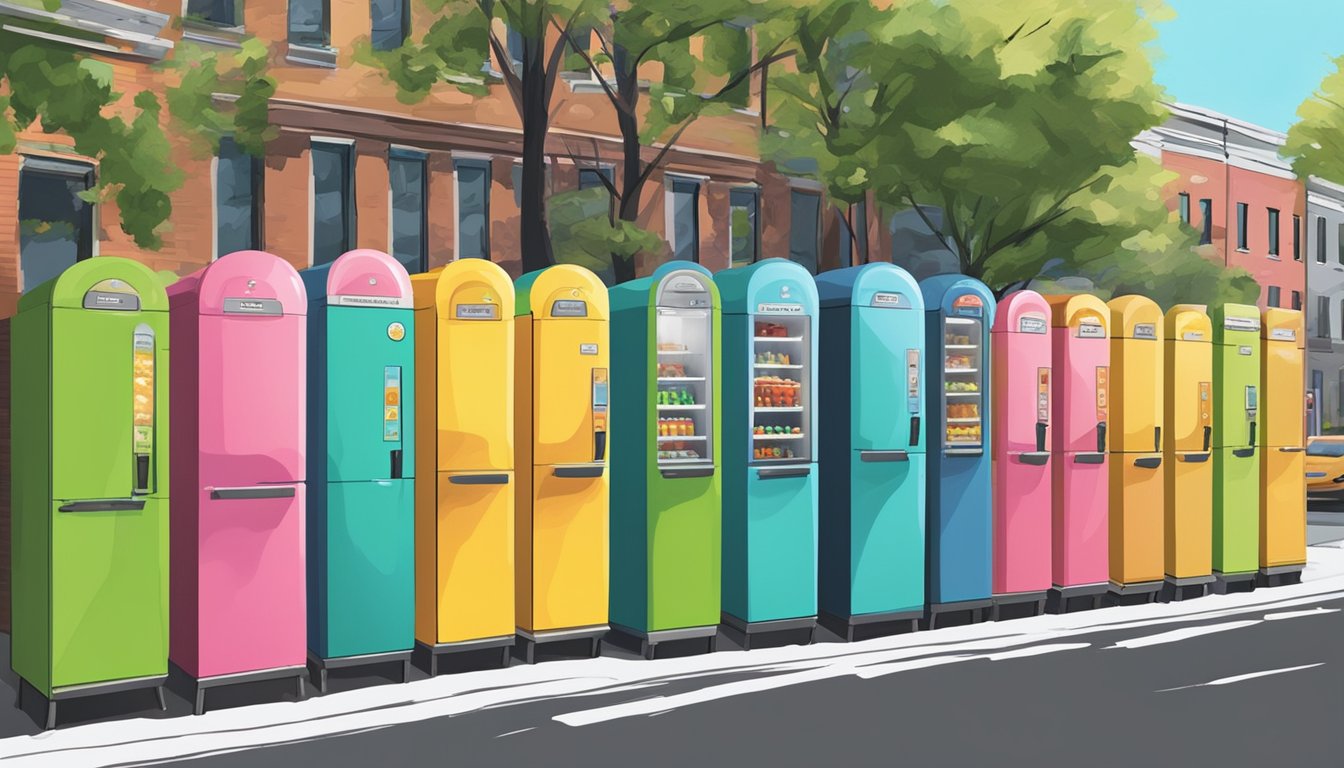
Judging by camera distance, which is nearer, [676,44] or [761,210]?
[676,44]

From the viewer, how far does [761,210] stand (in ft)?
80.6

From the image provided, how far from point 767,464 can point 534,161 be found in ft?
22.0

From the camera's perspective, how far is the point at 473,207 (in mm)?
20953

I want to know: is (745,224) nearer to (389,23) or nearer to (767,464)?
(389,23)

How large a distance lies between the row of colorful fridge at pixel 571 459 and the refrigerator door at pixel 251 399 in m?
0.02

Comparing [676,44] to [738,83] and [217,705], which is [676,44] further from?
[217,705]

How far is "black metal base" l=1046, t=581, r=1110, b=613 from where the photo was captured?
11867 mm

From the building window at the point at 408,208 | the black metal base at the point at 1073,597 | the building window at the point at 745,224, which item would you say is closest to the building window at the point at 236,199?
the building window at the point at 408,208

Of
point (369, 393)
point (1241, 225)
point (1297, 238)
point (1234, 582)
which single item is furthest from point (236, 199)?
point (1297, 238)

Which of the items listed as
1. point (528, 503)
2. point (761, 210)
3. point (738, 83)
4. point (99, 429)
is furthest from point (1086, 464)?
point (761, 210)

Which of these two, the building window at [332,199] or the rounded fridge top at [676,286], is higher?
the building window at [332,199]

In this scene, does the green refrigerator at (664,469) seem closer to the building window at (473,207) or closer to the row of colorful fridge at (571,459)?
the row of colorful fridge at (571,459)

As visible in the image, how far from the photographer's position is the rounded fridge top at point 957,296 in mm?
11031

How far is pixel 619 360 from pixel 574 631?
2114 millimetres
